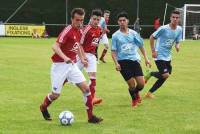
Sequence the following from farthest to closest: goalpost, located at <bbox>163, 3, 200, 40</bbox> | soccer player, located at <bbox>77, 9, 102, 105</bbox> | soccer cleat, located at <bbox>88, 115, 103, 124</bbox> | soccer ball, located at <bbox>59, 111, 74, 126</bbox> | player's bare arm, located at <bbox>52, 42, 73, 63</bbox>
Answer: goalpost, located at <bbox>163, 3, 200, 40</bbox> → soccer player, located at <bbox>77, 9, 102, 105</bbox> → soccer cleat, located at <bbox>88, 115, 103, 124</bbox> → soccer ball, located at <bbox>59, 111, 74, 126</bbox> → player's bare arm, located at <bbox>52, 42, 73, 63</bbox>

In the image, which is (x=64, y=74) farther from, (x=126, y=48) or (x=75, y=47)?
(x=126, y=48)

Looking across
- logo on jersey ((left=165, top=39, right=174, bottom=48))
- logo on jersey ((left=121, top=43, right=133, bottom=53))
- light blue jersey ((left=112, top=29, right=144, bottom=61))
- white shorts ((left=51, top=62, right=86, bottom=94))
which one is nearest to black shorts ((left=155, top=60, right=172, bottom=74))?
logo on jersey ((left=165, top=39, right=174, bottom=48))

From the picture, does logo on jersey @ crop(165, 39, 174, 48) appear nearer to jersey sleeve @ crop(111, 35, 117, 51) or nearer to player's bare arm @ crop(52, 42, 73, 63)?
jersey sleeve @ crop(111, 35, 117, 51)

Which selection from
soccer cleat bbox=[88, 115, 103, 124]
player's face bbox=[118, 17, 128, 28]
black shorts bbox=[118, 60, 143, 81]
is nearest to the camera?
soccer cleat bbox=[88, 115, 103, 124]

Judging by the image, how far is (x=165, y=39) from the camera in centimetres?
1309

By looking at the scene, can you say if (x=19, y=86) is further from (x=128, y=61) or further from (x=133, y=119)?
(x=133, y=119)

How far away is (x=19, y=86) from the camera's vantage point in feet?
48.2

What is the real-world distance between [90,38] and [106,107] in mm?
1557

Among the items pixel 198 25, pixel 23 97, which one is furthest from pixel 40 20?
pixel 23 97

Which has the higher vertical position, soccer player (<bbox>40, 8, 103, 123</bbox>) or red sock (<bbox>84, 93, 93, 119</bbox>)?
soccer player (<bbox>40, 8, 103, 123</bbox>)

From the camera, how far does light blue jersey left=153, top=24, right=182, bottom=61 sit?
13016mm

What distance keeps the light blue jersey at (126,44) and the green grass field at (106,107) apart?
1114 millimetres

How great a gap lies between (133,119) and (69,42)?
6.29 ft

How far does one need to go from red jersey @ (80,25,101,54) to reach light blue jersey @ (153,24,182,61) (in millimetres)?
1609
